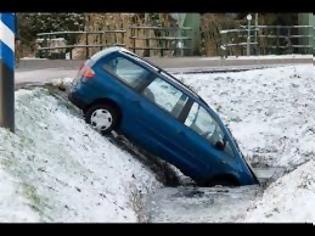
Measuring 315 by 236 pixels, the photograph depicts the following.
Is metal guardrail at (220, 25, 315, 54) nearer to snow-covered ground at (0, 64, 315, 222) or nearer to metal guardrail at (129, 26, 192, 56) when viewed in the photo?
metal guardrail at (129, 26, 192, 56)

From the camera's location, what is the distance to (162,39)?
29688 millimetres

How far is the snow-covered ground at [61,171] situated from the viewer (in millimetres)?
7453

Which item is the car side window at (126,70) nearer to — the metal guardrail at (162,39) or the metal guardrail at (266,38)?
the metal guardrail at (162,39)

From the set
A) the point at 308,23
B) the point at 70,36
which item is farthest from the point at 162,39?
the point at 308,23

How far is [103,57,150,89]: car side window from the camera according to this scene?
12.7m

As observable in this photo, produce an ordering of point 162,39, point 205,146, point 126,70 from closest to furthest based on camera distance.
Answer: point 205,146, point 126,70, point 162,39

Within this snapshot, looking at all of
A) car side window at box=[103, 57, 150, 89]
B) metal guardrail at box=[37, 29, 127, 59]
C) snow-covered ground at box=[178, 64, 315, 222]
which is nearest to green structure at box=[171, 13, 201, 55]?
metal guardrail at box=[37, 29, 127, 59]

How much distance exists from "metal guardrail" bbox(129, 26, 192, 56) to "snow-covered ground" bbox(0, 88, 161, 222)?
1579cm

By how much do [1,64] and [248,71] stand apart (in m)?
10.8

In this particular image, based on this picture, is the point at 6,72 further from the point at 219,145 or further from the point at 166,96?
the point at 219,145

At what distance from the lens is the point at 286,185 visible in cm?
1035

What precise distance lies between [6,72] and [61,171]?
130 cm
